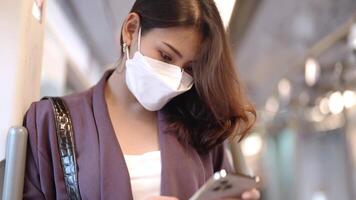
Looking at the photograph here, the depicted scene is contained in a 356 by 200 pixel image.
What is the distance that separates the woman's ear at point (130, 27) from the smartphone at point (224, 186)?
1.37 ft

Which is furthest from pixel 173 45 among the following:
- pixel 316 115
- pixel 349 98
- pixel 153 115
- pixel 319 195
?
pixel 319 195

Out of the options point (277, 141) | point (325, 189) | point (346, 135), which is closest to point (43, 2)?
point (346, 135)

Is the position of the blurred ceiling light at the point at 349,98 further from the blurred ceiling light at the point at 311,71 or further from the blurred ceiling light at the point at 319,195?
the blurred ceiling light at the point at 319,195

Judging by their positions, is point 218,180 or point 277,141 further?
point 277,141

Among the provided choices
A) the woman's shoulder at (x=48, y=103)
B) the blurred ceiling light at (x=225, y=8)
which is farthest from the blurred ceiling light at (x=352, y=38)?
the woman's shoulder at (x=48, y=103)

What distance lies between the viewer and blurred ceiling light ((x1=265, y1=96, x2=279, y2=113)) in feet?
A: 14.6

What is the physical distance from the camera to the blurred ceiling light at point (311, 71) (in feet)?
11.5

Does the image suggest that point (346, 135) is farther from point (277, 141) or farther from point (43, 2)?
point (43, 2)

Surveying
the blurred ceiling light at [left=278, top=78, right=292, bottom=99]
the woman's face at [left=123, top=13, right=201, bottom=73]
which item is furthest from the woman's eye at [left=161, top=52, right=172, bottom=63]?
the blurred ceiling light at [left=278, top=78, right=292, bottom=99]

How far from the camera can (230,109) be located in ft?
3.51

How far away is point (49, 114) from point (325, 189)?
3.85m

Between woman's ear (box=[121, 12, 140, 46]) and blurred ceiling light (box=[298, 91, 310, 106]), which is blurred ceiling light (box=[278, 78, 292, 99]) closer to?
blurred ceiling light (box=[298, 91, 310, 106])

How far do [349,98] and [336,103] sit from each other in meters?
0.22

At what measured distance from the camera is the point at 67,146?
974 millimetres
